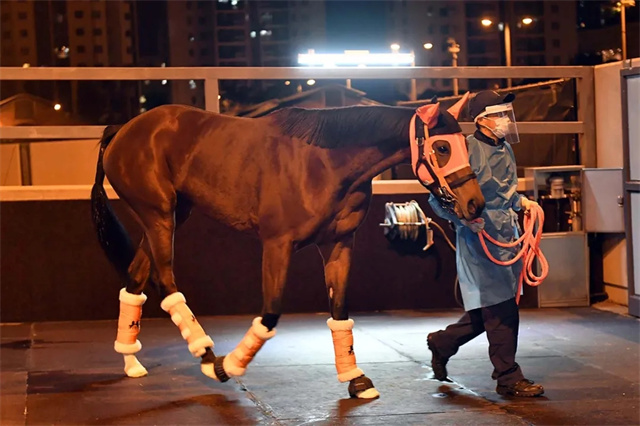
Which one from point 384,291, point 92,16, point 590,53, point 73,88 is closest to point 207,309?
point 384,291

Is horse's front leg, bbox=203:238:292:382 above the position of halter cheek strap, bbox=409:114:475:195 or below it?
below

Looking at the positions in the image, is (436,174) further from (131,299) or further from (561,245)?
(561,245)

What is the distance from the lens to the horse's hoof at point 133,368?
5773 mm

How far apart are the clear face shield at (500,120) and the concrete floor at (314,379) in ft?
4.65

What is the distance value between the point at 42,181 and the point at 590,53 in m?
5.69

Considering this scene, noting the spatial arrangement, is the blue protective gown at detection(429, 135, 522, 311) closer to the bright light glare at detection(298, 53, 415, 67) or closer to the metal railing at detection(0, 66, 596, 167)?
the metal railing at detection(0, 66, 596, 167)

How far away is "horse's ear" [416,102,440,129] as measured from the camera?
475 cm

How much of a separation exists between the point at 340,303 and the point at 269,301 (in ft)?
1.38

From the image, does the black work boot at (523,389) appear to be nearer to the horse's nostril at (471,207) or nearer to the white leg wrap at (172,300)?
the horse's nostril at (471,207)

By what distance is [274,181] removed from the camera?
5148 millimetres

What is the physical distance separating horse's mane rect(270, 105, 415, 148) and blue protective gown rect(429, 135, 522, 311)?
1.44ft

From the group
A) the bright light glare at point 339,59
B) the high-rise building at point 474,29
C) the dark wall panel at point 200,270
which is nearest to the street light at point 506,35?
the high-rise building at point 474,29

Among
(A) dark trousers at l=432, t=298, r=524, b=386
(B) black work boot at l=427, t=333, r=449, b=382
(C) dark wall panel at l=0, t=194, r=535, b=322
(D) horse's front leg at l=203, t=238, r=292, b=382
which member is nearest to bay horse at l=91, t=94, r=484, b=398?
(D) horse's front leg at l=203, t=238, r=292, b=382

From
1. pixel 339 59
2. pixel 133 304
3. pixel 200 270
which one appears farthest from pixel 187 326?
pixel 339 59
